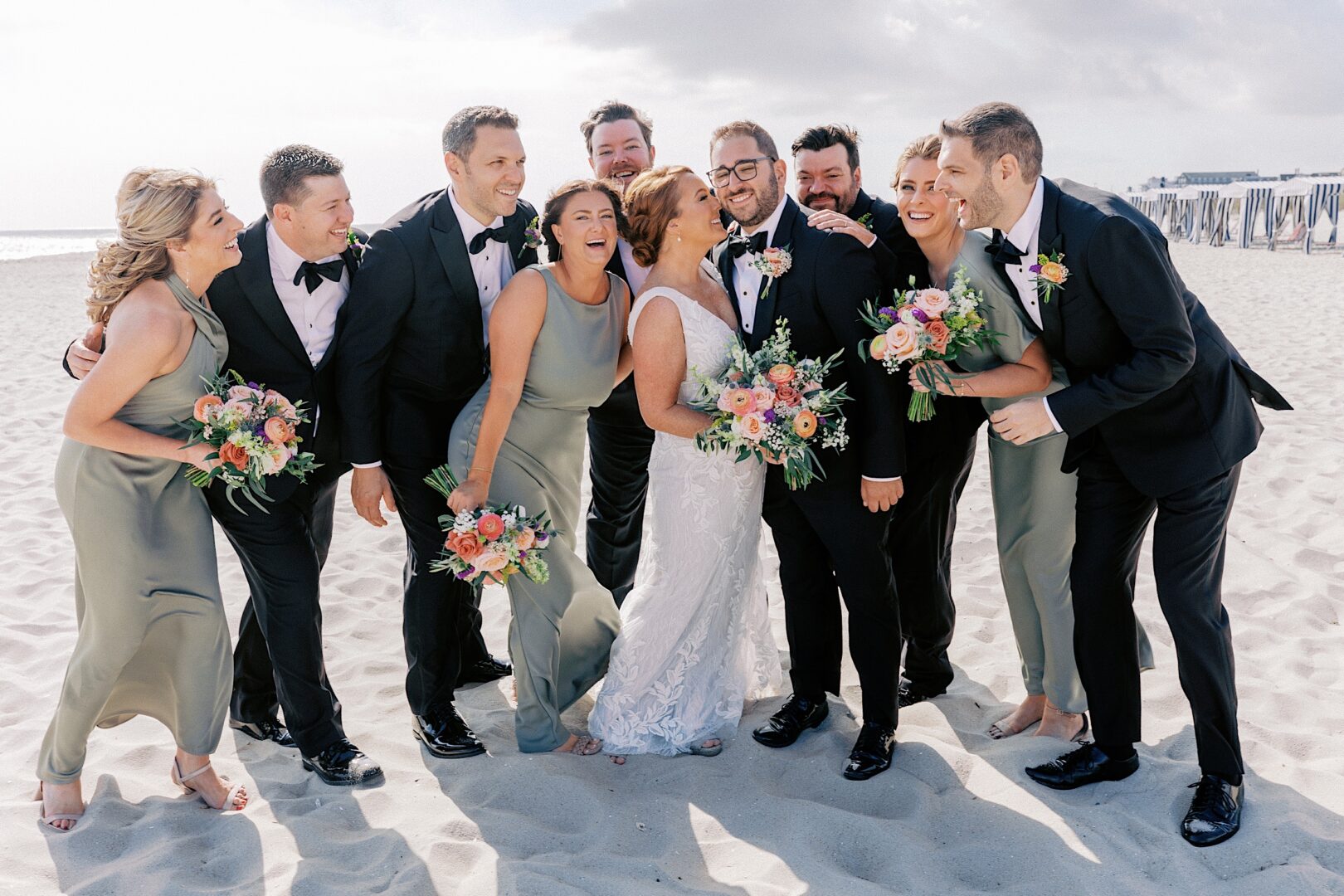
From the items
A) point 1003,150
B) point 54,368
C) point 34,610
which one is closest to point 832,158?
point 1003,150

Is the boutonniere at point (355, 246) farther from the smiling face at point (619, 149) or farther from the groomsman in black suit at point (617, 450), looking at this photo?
the smiling face at point (619, 149)

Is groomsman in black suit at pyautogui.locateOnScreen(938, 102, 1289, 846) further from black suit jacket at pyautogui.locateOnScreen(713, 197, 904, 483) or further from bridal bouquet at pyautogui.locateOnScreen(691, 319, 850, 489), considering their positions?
bridal bouquet at pyautogui.locateOnScreen(691, 319, 850, 489)

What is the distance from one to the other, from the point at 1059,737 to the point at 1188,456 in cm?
145

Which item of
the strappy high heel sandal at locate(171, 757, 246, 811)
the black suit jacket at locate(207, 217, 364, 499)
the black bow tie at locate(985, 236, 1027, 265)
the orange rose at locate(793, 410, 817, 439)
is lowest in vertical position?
the strappy high heel sandal at locate(171, 757, 246, 811)

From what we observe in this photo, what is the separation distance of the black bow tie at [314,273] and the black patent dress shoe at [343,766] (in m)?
1.96

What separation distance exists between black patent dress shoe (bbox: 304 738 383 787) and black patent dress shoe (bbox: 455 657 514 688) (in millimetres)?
959

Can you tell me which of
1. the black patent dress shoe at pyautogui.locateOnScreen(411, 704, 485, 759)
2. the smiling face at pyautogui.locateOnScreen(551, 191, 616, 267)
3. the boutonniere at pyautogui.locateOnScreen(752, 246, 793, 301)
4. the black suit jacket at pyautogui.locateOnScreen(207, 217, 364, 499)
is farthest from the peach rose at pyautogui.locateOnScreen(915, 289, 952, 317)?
the black patent dress shoe at pyautogui.locateOnScreen(411, 704, 485, 759)

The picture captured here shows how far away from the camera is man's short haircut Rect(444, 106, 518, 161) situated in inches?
170

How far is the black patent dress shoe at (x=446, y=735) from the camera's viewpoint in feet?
14.7

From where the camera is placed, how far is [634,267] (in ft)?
16.3

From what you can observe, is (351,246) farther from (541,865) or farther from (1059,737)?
(1059,737)

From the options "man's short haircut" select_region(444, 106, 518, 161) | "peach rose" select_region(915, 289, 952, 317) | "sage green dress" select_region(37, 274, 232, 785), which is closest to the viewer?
"peach rose" select_region(915, 289, 952, 317)

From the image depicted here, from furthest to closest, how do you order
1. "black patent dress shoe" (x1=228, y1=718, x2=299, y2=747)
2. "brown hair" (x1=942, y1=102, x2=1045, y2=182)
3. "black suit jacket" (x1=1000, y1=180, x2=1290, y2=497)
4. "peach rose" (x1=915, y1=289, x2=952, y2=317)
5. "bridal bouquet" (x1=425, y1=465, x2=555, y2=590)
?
1. "black patent dress shoe" (x1=228, y1=718, x2=299, y2=747)
2. "bridal bouquet" (x1=425, y1=465, x2=555, y2=590)
3. "peach rose" (x1=915, y1=289, x2=952, y2=317)
4. "brown hair" (x1=942, y1=102, x2=1045, y2=182)
5. "black suit jacket" (x1=1000, y1=180, x2=1290, y2=497)

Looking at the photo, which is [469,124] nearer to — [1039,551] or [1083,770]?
[1039,551]
